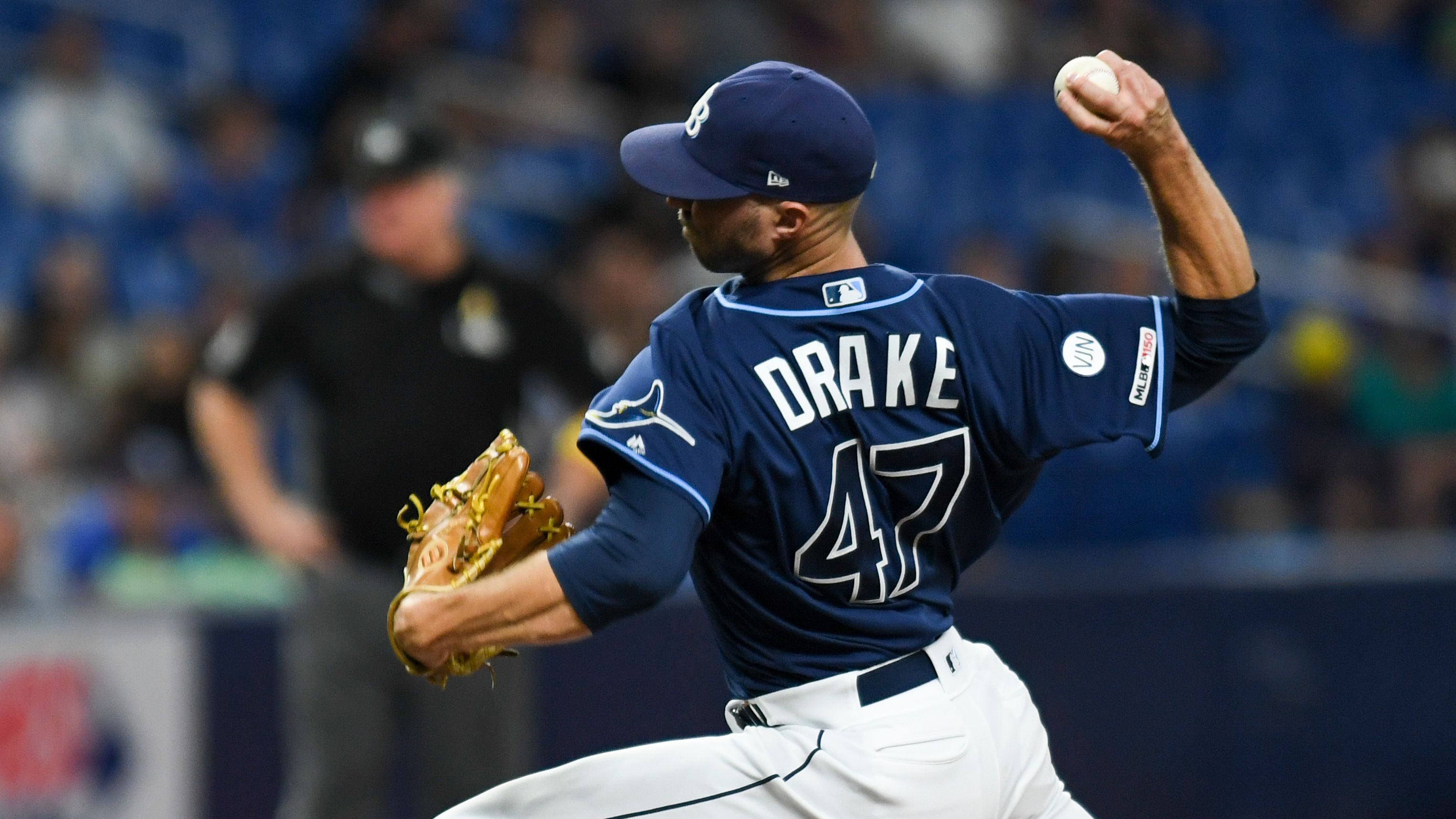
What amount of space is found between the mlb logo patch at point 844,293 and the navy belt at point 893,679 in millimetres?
573

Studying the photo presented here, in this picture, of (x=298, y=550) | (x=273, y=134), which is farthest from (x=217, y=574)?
(x=273, y=134)

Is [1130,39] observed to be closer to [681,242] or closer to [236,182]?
[681,242]

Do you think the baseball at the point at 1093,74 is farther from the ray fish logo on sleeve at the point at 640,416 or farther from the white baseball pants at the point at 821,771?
the white baseball pants at the point at 821,771

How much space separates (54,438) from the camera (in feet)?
25.4

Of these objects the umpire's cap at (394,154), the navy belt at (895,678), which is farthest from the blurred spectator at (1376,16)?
the navy belt at (895,678)

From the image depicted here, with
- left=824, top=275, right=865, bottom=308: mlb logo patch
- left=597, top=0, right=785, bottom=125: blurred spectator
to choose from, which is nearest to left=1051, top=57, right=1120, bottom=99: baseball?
left=824, top=275, right=865, bottom=308: mlb logo patch

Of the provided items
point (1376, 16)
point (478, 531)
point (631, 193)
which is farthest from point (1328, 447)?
point (478, 531)

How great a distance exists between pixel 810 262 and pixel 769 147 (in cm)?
23

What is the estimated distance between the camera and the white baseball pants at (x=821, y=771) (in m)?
2.69

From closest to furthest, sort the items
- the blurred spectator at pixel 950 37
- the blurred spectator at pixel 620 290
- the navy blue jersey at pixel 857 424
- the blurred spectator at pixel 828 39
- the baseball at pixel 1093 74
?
the navy blue jersey at pixel 857 424 < the baseball at pixel 1093 74 < the blurred spectator at pixel 620 290 < the blurred spectator at pixel 828 39 < the blurred spectator at pixel 950 37

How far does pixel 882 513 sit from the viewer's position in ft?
9.10

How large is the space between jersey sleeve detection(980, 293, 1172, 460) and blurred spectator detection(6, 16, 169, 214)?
7603mm

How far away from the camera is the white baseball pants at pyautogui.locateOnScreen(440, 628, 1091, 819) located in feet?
8.84

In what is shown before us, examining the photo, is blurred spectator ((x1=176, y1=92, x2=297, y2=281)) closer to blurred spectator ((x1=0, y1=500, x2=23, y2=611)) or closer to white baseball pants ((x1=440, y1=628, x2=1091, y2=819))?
blurred spectator ((x1=0, y1=500, x2=23, y2=611))
